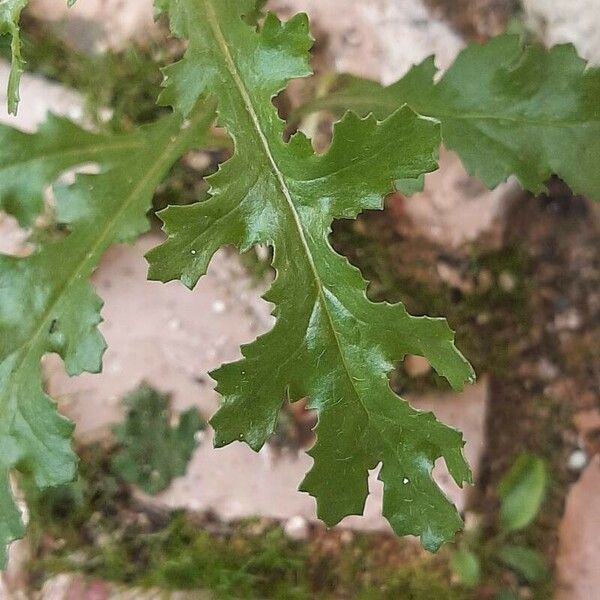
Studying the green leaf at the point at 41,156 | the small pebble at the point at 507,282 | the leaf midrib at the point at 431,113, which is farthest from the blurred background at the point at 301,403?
the green leaf at the point at 41,156

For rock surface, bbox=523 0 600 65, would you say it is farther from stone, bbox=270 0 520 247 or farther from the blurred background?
stone, bbox=270 0 520 247

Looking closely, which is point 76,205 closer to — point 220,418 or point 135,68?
point 220,418

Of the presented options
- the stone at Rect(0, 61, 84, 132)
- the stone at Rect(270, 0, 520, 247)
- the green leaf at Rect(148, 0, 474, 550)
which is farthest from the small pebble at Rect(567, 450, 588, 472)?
the stone at Rect(0, 61, 84, 132)

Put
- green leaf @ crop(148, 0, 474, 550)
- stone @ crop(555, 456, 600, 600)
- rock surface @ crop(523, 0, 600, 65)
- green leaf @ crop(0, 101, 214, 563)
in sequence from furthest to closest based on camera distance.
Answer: stone @ crop(555, 456, 600, 600) < rock surface @ crop(523, 0, 600, 65) < green leaf @ crop(0, 101, 214, 563) < green leaf @ crop(148, 0, 474, 550)

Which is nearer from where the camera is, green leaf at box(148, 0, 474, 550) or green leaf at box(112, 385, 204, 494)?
green leaf at box(148, 0, 474, 550)

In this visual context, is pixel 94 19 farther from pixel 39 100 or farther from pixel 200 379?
pixel 200 379

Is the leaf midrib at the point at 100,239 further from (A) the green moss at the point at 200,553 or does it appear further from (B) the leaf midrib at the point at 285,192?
(A) the green moss at the point at 200,553
